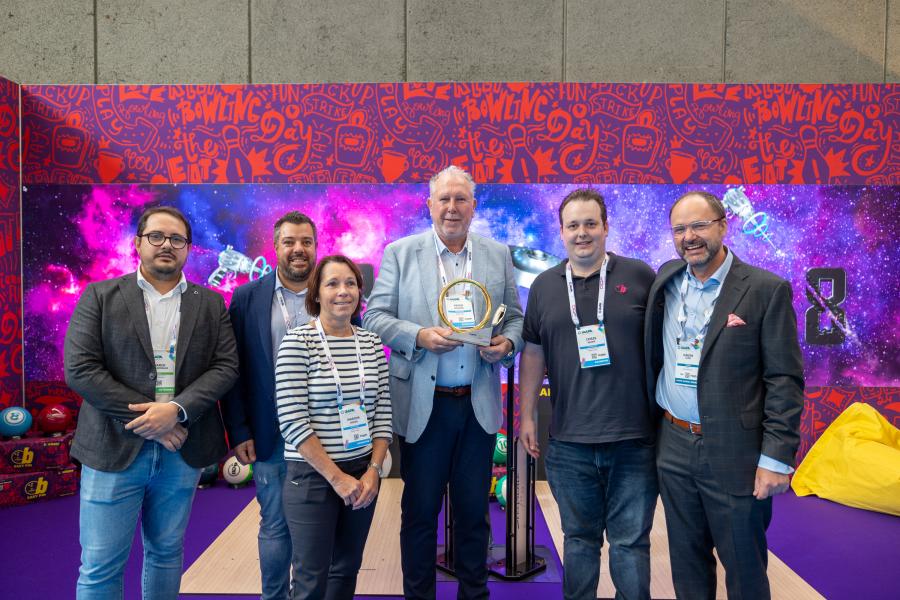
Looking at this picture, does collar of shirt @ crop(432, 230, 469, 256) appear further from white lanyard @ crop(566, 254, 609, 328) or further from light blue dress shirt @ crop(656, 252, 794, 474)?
light blue dress shirt @ crop(656, 252, 794, 474)

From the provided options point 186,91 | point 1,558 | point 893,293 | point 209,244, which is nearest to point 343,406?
point 1,558

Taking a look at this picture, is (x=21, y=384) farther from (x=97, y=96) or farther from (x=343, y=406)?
(x=343, y=406)

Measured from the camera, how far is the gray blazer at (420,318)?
2498 mm

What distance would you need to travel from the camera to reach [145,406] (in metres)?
2.14

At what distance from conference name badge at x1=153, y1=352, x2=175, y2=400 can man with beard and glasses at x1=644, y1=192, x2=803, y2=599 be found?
1904mm

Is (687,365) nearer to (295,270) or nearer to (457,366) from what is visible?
(457,366)

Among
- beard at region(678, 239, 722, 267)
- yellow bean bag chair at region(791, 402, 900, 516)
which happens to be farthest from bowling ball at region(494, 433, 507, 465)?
beard at region(678, 239, 722, 267)

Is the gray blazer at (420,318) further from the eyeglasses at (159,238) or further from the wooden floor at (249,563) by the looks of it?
the wooden floor at (249,563)

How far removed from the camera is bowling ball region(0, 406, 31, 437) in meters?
4.50

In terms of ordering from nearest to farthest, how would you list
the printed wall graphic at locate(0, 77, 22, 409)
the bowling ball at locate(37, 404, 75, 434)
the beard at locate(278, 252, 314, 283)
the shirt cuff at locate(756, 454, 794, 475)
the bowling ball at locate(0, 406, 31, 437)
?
the shirt cuff at locate(756, 454, 794, 475) < the beard at locate(278, 252, 314, 283) < the bowling ball at locate(0, 406, 31, 437) < the bowling ball at locate(37, 404, 75, 434) < the printed wall graphic at locate(0, 77, 22, 409)

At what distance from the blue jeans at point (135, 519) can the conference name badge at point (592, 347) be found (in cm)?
165

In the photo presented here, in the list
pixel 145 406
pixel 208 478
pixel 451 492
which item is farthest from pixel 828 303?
pixel 208 478

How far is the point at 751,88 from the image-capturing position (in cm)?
495

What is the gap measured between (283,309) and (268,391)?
1.22ft
